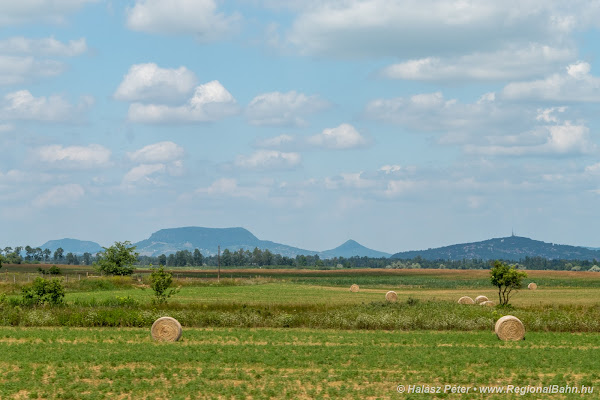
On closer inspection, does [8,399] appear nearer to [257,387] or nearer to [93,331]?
[257,387]

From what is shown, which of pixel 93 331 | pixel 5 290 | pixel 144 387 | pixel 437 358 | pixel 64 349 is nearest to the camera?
pixel 144 387

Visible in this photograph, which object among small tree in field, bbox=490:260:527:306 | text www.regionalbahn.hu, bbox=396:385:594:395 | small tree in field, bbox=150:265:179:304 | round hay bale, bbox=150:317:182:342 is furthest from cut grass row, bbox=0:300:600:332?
text www.regionalbahn.hu, bbox=396:385:594:395

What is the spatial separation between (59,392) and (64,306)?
30.4 metres

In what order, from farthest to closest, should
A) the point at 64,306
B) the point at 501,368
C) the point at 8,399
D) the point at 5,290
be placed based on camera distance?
the point at 5,290, the point at 64,306, the point at 501,368, the point at 8,399

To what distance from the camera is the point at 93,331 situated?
138 ft

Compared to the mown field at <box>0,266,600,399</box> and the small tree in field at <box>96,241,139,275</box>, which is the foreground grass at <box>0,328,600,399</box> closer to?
the mown field at <box>0,266,600,399</box>

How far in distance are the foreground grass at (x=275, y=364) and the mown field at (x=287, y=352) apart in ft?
0.22

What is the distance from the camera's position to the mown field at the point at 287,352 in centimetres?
2552

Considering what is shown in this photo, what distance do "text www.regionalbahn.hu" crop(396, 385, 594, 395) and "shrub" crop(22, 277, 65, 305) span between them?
122 feet

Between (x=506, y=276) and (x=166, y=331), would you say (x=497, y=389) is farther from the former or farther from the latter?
(x=506, y=276)

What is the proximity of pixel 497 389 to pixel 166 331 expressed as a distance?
1794 centimetres

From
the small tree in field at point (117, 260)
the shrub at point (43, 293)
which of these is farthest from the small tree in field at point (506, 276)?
the small tree in field at point (117, 260)

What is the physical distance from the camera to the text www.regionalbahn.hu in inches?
985

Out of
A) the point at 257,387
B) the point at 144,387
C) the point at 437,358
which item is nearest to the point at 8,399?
the point at 144,387
